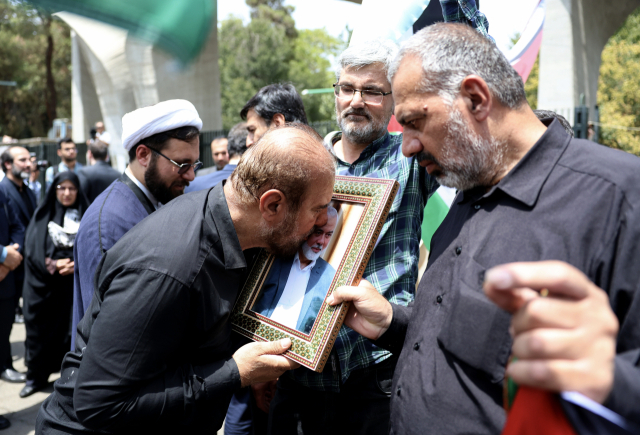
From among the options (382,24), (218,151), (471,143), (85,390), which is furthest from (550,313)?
(218,151)

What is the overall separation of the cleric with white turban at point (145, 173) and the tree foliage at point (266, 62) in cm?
3057

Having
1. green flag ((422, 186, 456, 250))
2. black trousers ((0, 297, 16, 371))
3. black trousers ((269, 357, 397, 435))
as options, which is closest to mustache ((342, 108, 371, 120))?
black trousers ((269, 357, 397, 435))

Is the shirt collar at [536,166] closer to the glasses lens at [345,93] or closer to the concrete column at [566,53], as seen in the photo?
the glasses lens at [345,93]

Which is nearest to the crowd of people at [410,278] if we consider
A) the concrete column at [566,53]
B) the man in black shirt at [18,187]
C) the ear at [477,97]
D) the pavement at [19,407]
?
the ear at [477,97]

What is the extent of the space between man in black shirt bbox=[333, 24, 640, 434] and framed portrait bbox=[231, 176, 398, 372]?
0.13m

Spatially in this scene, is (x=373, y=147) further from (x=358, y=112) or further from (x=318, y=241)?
(x=318, y=241)

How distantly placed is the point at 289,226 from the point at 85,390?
887 millimetres

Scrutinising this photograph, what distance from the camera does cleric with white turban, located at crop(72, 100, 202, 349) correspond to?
105 inches

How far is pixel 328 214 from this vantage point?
2.02 m

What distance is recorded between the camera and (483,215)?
161 cm

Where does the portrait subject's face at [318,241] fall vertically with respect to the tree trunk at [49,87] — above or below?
above

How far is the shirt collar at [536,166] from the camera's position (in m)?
1.49

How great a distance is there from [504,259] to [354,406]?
1.20 m

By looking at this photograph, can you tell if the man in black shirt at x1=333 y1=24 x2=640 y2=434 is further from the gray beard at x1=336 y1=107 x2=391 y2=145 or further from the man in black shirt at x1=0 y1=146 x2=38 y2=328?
the man in black shirt at x1=0 y1=146 x2=38 y2=328
